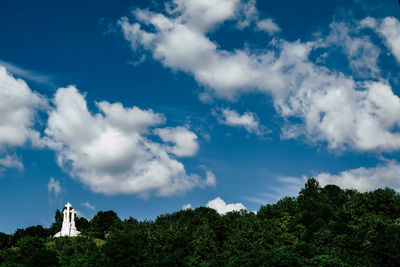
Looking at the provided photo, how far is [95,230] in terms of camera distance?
5674 inches

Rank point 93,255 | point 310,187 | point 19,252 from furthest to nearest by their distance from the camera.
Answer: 1. point 310,187
2. point 19,252
3. point 93,255

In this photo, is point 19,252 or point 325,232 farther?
point 19,252

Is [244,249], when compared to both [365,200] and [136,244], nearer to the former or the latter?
[136,244]

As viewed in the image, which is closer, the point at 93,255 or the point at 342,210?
the point at 93,255

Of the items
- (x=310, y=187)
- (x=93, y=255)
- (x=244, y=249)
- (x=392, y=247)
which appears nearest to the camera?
(x=392, y=247)

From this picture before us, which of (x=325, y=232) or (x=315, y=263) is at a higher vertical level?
(x=325, y=232)

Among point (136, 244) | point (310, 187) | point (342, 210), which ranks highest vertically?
point (310, 187)

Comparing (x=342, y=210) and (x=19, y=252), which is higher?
(x=342, y=210)

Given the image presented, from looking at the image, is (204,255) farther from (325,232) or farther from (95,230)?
(95,230)

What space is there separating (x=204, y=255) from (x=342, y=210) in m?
32.0

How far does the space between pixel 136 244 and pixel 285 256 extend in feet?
95.9

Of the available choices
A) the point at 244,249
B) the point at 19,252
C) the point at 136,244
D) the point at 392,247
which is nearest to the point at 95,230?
the point at 19,252

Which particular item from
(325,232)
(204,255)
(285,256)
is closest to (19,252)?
(204,255)

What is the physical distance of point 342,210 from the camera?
8431cm
